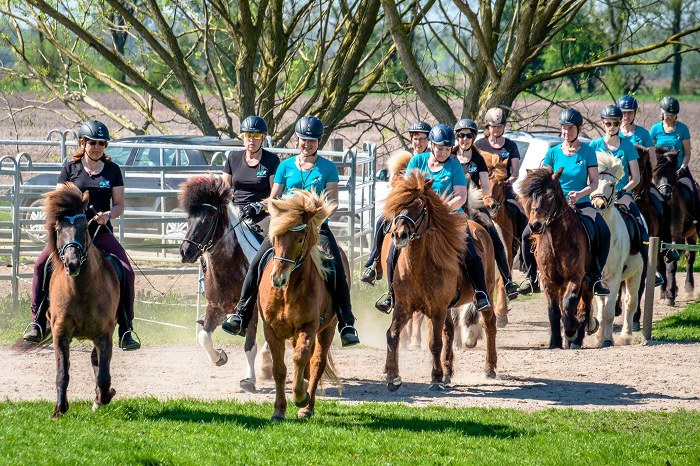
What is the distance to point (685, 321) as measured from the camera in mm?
13906

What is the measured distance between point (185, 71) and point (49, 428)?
421 inches

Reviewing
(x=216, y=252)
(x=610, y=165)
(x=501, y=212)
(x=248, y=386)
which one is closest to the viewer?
(x=248, y=386)

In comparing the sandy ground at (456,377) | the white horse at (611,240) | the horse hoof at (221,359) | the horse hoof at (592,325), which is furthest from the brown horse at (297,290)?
the white horse at (611,240)

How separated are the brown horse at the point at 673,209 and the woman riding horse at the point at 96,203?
30.9 feet

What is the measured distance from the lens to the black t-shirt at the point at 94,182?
27.9 feet

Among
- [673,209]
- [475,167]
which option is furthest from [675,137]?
[475,167]

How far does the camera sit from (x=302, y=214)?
25.8 feet

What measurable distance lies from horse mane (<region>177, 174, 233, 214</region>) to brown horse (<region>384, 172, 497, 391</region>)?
187 centimetres

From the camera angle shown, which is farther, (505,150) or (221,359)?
(505,150)

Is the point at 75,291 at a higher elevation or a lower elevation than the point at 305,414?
A: higher

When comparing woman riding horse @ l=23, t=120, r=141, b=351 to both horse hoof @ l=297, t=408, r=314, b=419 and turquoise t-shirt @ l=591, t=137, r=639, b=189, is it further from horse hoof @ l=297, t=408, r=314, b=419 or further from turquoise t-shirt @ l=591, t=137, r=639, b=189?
turquoise t-shirt @ l=591, t=137, r=639, b=189

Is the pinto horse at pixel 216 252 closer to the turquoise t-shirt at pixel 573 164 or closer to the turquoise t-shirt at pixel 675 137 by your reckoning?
the turquoise t-shirt at pixel 573 164

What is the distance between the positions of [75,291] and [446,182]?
3855 mm

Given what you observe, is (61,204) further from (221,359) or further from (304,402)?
(221,359)
